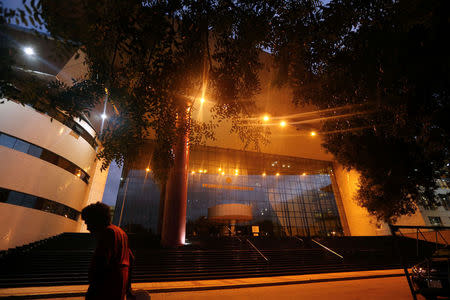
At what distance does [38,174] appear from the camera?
12.7 metres

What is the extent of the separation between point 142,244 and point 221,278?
681 cm

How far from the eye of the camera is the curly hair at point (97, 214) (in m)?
1.98

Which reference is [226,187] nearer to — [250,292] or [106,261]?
[250,292]

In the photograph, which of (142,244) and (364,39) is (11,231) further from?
(364,39)

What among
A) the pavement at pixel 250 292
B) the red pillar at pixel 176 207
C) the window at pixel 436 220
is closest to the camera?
the pavement at pixel 250 292

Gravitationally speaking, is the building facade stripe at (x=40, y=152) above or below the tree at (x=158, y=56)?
above

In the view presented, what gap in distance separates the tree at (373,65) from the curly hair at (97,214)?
13.9 ft

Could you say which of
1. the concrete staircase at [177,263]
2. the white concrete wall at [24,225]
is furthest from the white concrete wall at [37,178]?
the concrete staircase at [177,263]

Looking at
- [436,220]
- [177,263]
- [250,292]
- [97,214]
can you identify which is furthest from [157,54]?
[436,220]

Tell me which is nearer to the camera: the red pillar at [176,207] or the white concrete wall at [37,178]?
the white concrete wall at [37,178]

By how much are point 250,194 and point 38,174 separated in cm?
2020

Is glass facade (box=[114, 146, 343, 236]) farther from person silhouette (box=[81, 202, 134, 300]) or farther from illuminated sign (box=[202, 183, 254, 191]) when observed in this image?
person silhouette (box=[81, 202, 134, 300])

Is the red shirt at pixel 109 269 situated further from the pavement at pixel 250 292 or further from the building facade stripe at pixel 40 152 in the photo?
the building facade stripe at pixel 40 152

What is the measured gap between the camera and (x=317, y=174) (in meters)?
28.6
